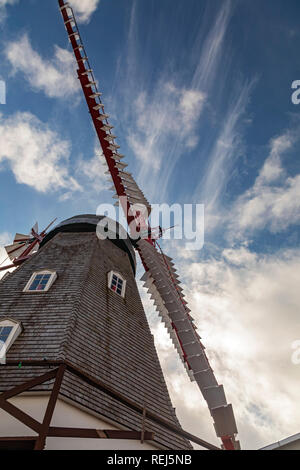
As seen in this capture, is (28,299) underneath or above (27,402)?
above

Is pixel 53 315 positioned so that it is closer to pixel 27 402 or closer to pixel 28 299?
pixel 28 299

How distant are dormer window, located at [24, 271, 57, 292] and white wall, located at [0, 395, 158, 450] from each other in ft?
15.0

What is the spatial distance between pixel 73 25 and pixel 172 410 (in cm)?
1284

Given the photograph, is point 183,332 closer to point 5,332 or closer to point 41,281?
point 41,281

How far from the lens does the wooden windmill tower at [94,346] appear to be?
5144mm

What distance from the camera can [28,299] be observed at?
9.96m

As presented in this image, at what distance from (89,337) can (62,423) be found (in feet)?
9.06

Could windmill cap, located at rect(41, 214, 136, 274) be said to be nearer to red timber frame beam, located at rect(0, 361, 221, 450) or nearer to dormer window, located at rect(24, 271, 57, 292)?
dormer window, located at rect(24, 271, 57, 292)

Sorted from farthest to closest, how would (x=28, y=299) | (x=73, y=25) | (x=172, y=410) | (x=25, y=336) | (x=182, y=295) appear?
1. (x=182, y=295)
2. (x=73, y=25)
3. (x=28, y=299)
4. (x=172, y=410)
5. (x=25, y=336)

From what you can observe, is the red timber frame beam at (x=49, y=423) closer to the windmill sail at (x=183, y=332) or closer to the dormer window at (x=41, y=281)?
the windmill sail at (x=183, y=332)

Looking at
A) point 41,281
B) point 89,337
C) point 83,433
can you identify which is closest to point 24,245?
point 41,281

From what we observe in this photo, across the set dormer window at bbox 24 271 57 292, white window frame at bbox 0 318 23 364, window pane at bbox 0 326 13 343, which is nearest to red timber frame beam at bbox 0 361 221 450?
white window frame at bbox 0 318 23 364

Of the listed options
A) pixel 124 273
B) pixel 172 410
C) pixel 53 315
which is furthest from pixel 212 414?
pixel 124 273

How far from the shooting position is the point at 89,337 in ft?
28.2
